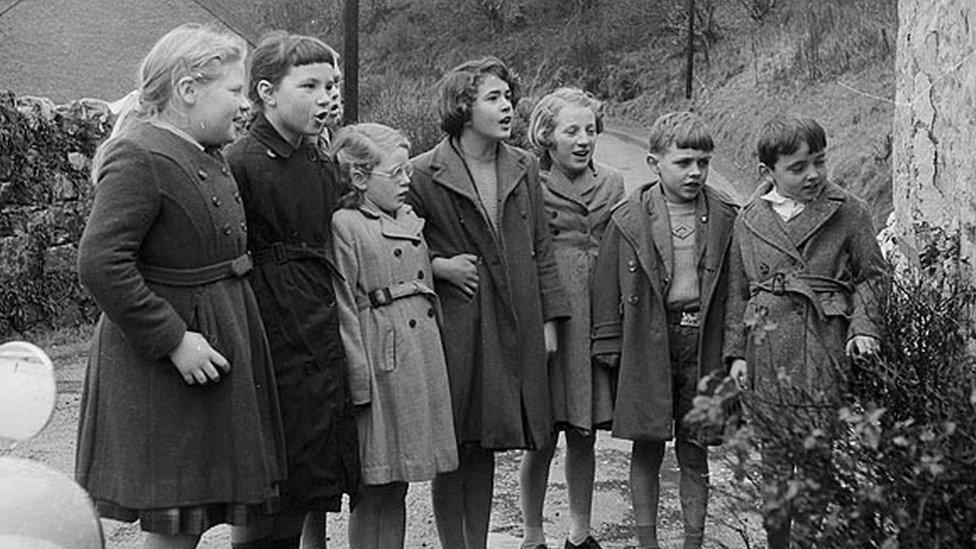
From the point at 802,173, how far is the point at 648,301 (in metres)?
0.73

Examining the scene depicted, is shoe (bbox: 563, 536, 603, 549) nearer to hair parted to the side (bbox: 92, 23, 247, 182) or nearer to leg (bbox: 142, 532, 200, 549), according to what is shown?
leg (bbox: 142, 532, 200, 549)

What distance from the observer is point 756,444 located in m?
2.86

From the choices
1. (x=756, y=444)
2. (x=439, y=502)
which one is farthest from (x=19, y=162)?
(x=756, y=444)

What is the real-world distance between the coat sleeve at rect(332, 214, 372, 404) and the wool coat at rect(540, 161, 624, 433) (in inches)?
35.7

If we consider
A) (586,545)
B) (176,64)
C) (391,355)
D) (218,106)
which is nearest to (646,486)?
(586,545)

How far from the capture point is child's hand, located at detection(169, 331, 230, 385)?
3896 millimetres

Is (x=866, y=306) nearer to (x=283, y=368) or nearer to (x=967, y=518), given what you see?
(x=967, y=518)

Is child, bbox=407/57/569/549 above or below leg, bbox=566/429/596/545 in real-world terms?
above

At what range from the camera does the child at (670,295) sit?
5070 millimetres

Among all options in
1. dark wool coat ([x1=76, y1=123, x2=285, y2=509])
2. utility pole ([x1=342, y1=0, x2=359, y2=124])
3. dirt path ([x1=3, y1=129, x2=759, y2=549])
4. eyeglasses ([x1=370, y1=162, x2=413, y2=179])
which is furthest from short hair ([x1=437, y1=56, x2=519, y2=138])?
utility pole ([x1=342, y1=0, x2=359, y2=124])

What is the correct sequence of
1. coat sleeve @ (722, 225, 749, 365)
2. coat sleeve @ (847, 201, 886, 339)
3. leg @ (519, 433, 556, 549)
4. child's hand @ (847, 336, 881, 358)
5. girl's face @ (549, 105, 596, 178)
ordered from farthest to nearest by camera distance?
leg @ (519, 433, 556, 549) < girl's face @ (549, 105, 596, 178) < coat sleeve @ (722, 225, 749, 365) < coat sleeve @ (847, 201, 886, 339) < child's hand @ (847, 336, 881, 358)

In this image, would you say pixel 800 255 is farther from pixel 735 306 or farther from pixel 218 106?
pixel 218 106

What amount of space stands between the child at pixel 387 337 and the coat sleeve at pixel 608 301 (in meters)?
0.70

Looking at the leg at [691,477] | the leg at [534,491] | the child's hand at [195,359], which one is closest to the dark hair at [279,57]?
the child's hand at [195,359]
